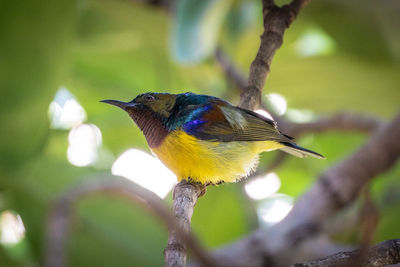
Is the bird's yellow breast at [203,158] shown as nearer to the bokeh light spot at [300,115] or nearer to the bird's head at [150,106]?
the bird's head at [150,106]

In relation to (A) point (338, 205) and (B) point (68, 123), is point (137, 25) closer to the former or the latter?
(B) point (68, 123)

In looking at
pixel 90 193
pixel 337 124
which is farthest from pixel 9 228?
pixel 90 193

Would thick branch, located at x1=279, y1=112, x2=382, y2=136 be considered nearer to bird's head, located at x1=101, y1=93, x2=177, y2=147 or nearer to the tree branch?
bird's head, located at x1=101, y1=93, x2=177, y2=147

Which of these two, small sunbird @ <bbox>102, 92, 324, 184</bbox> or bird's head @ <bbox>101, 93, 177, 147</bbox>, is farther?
bird's head @ <bbox>101, 93, 177, 147</bbox>

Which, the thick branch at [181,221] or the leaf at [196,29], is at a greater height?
the leaf at [196,29]

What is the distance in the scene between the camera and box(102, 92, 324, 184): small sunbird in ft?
10.4

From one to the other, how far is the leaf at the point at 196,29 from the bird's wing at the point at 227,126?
0.34 meters

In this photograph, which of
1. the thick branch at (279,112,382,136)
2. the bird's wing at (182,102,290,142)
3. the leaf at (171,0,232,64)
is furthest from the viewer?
the thick branch at (279,112,382,136)

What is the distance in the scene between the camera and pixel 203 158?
316cm

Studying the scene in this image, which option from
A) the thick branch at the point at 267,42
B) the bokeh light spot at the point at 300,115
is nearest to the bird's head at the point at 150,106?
the thick branch at the point at 267,42

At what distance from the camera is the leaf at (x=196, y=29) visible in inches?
134

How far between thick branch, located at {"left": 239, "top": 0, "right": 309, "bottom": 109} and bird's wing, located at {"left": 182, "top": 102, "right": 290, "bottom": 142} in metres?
0.56

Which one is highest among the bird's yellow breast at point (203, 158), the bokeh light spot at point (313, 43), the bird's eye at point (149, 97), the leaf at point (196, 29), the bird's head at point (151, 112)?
the bokeh light spot at point (313, 43)

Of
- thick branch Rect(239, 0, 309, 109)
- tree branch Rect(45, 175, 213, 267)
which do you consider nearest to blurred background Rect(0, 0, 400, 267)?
thick branch Rect(239, 0, 309, 109)
